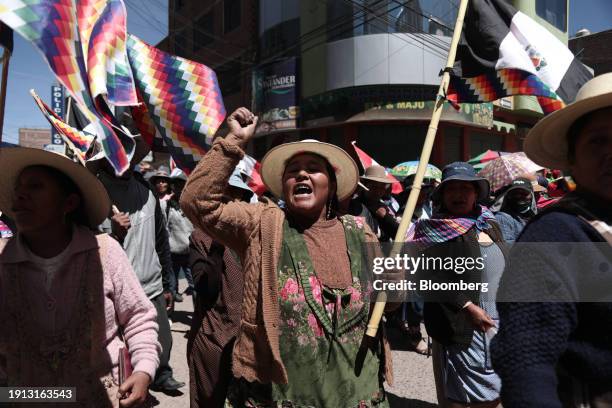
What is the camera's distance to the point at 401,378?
484cm

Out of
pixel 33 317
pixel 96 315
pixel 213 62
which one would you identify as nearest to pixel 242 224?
pixel 96 315

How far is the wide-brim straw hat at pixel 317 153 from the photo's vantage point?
250 cm

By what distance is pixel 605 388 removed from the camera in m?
1.25

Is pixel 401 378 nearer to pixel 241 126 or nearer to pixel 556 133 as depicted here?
pixel 241 126

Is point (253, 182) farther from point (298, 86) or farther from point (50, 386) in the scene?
point (298, 86)

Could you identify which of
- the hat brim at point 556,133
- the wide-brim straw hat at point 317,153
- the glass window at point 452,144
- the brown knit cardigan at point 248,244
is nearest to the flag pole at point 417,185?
the wide-brim straw hat at point 317,153

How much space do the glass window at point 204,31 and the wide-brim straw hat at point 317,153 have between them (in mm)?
24865

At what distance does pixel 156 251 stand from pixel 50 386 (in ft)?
7.08

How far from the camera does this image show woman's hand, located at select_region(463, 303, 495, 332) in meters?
2.91

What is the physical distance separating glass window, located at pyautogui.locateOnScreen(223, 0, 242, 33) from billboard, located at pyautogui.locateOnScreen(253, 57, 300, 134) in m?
5.13

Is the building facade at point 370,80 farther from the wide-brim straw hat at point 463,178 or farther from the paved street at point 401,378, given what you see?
the wide-brim straw hat at point 463,178

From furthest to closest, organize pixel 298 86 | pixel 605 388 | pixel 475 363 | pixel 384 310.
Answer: pixel 298 86, pixel 475 363, pixel 384 310, pixel 605 388

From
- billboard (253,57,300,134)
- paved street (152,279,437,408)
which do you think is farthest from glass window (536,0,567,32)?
paved street (152,279,437,408)

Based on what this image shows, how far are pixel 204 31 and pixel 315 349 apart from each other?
27.4 meters
